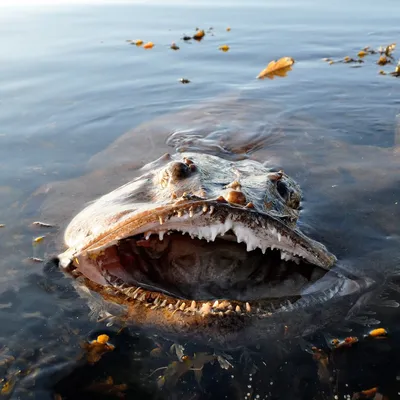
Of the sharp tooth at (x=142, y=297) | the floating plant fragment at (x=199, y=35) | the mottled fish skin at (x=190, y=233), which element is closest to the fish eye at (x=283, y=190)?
the mottled fish skin at (x=190, y=233)

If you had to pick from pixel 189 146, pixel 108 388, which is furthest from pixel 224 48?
pixel 108 388

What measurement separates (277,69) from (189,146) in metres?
5.41

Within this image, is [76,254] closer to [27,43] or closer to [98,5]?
[27,43]

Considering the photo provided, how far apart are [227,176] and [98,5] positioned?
22119mm

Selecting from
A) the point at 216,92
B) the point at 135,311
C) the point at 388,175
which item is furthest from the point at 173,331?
the point at 216,92

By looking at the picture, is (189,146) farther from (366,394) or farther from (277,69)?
(277,69)

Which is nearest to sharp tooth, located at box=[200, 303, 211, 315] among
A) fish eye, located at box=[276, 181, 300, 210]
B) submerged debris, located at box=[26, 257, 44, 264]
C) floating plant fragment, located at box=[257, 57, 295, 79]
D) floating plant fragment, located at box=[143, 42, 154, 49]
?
fish eye, located at box=[276, 181, 300, 210]

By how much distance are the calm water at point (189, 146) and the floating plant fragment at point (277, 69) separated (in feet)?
0.92

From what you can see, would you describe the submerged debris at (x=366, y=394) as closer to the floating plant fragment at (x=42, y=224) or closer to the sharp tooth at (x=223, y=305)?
the sharp tooth at (x=223, y=305)

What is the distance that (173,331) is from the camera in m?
3.28

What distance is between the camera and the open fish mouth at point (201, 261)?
3332 millimetres

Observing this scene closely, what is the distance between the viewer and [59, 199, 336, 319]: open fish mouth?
3332mm

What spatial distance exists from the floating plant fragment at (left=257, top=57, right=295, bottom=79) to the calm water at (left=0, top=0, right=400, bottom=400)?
28 centimetres

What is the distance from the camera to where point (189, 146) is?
6906 mm
